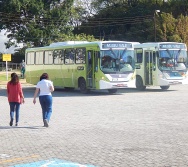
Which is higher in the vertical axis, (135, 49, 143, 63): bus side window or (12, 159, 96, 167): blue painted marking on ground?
(135, 49, 143, 63): bus side window

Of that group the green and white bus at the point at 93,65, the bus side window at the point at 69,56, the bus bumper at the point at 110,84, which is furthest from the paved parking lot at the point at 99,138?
the bus side window at the point at 69,56

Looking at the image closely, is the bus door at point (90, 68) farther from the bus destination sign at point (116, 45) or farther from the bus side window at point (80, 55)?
the bus destination sign at point (116, 45)

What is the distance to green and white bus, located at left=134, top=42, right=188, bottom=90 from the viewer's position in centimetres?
2792

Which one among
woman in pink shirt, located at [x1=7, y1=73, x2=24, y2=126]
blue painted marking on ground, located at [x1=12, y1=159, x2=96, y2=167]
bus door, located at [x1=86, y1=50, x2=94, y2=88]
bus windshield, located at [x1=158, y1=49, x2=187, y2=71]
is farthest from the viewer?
bus windshield, located at [x1=158, y1=49, x2=187, y2=71]

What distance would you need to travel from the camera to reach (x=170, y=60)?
28281mm

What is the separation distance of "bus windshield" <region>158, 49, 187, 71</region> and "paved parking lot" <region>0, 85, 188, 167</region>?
31.0ft

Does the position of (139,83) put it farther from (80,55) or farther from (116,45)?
(80,55)

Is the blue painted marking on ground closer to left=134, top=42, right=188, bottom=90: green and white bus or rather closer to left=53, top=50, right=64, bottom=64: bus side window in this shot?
left=134, top=42, right=188, bottom=90: green and white bus

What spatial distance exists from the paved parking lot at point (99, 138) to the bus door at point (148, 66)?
33.3ft

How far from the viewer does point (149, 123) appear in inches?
563

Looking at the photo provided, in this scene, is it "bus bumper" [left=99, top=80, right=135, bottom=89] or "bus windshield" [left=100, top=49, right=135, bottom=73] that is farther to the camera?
"bus windshield" [left=100, top=49, right=135, bottom=73]

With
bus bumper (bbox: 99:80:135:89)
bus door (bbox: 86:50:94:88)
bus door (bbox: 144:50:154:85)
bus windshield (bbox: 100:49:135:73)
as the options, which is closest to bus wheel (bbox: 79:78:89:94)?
bus door (bbox: 86:50:94:88)

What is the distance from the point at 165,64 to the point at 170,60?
0.45m

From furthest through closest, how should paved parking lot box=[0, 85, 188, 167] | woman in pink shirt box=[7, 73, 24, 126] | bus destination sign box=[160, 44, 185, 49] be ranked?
1. bus destination sign box=[160, 44, 185, 49]
2. woman in pink shirt box=[7, 73, 24, 126]
3. paved parking lot box=[0, 85, 188, 167]
